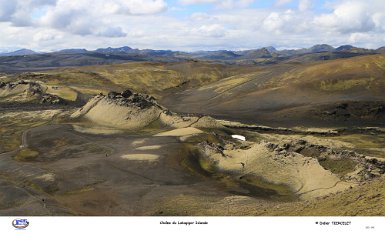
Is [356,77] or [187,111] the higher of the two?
[356,77]

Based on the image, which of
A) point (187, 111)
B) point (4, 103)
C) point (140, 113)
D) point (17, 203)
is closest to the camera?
point (17, 203)

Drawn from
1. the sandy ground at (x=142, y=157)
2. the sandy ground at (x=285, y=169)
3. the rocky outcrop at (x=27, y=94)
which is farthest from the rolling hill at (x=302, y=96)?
the sandy ground at (x=142, y=157)

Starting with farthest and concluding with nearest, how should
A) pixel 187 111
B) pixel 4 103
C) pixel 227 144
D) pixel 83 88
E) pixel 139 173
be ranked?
pixel 83 88, pixel 4 103, pixel 187 111, pixel 227 144, pixel 139 173

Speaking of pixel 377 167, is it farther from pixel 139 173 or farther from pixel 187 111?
pixel 187 111

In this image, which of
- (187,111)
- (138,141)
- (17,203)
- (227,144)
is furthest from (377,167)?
(187,111)
